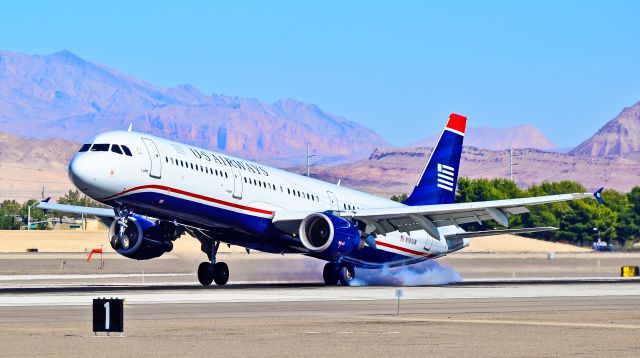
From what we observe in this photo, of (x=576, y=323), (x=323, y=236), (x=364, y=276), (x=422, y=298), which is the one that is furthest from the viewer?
(x=364, y=276)

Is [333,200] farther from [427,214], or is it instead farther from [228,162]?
[228,162]

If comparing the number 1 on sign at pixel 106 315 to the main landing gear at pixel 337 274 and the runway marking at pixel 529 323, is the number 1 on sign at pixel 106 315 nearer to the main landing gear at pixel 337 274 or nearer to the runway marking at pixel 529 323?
the runway marking at pixel 529 323

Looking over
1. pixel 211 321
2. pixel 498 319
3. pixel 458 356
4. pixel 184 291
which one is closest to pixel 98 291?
pixel 184 291

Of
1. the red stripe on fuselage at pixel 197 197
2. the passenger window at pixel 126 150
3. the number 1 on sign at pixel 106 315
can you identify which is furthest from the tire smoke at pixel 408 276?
the number 1 on sign at pixel 106 315

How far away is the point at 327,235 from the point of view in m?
51.8

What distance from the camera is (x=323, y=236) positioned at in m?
52.0

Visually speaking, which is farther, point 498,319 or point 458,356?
point 498,319

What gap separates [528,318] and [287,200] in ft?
69.8

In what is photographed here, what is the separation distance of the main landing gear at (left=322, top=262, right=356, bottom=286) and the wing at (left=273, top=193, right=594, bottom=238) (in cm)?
251

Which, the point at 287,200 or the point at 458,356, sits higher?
the point at 287,200

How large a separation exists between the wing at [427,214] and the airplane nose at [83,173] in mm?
9403

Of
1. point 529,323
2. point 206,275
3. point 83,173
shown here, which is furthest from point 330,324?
point 206,275

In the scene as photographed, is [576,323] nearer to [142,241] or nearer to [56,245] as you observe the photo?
Answer: [142,241]

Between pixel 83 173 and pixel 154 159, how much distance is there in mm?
3111
